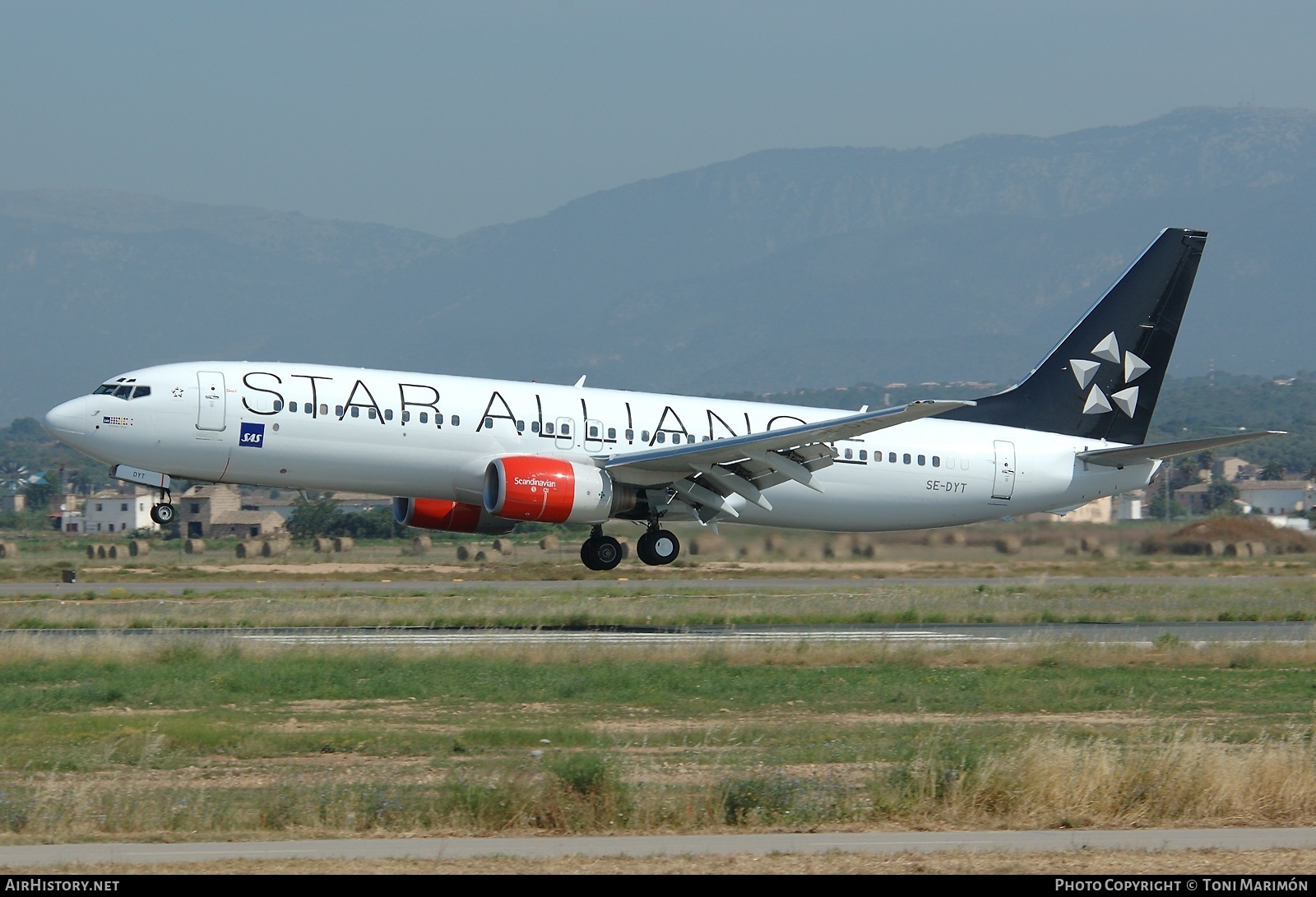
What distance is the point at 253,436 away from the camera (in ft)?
97.8

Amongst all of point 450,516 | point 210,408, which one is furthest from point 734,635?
point 210,408

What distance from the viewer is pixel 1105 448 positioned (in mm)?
36656

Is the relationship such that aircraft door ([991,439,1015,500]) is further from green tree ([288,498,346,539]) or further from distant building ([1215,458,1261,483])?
distant building ([1215,458,1261,483])

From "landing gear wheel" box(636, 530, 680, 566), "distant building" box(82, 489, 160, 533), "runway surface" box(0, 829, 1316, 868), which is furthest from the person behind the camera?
"distant building" box(82, 489, 160, 533)

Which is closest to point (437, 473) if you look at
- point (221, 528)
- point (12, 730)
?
point (12, 730)

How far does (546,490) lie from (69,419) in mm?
9215

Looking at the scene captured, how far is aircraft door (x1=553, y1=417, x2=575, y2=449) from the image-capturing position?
32.0 m

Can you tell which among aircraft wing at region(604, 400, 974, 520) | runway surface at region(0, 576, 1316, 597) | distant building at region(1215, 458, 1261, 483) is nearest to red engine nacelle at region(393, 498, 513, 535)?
aircraft wing at region(604, 400, 974, 520)

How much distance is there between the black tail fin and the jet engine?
10265 millimetres

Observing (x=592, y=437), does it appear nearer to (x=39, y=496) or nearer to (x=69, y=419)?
(x=69, y=419)

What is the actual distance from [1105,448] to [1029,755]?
24.6 m

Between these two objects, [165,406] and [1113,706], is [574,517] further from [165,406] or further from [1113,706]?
[1113,706]

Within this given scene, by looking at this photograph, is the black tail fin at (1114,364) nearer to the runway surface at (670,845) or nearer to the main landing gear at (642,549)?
the main landing gear at (642,549)

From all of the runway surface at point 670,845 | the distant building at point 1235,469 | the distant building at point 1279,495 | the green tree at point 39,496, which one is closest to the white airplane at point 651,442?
the runway surface at point 670,845
